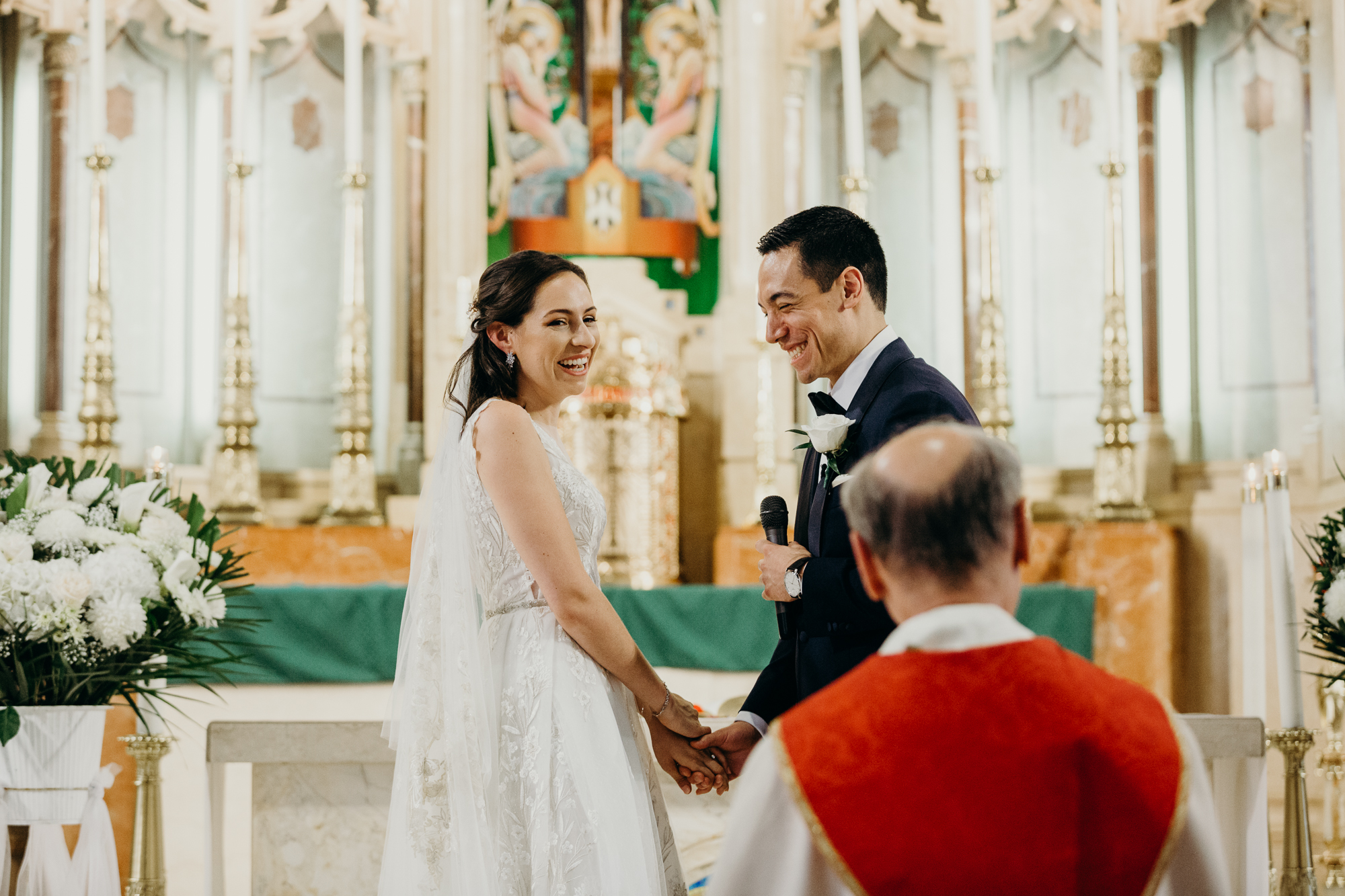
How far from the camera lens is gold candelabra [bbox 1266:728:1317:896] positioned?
128 inches

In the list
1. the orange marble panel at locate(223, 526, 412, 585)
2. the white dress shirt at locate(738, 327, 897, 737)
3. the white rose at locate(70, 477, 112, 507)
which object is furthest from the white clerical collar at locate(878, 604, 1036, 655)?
the orange marble panel at locate(223, 526, 412, 585)

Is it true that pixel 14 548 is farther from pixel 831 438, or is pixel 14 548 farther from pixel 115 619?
pixel 831 438

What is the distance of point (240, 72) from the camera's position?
5.86 metres

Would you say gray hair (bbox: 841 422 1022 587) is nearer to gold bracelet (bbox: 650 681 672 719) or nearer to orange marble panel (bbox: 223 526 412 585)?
gold bracelet (bbox: 650 681 672 719)

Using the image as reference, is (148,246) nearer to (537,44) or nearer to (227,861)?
(537,44)

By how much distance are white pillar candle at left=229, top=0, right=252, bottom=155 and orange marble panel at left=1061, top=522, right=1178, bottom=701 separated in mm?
4201

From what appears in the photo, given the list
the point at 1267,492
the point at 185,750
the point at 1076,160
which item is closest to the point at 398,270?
the point at 185,750

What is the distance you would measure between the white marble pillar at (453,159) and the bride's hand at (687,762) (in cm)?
409

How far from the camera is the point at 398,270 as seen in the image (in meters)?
6.70

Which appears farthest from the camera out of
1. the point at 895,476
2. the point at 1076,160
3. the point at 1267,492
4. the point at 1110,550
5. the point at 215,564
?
the point at 1076,160

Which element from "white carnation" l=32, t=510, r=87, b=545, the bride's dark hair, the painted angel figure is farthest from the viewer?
the painted angel figure

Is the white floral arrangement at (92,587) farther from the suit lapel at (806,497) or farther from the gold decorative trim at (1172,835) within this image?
the gold decorative trim at (1172,835)

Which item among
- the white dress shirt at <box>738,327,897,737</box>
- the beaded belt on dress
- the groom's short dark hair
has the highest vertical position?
the groom's short dark hair

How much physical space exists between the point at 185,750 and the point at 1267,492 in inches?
142
